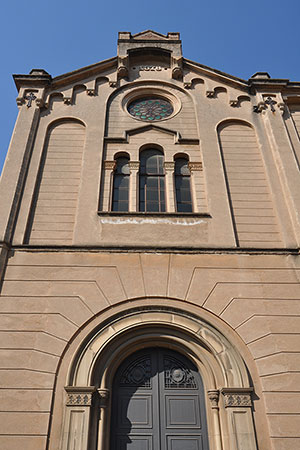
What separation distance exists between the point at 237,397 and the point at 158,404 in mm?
1518

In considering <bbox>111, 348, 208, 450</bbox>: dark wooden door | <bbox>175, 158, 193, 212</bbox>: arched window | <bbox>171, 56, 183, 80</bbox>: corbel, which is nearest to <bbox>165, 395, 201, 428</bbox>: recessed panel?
<bbox>111, 348, 208, 450</bbox>: dark wooden door

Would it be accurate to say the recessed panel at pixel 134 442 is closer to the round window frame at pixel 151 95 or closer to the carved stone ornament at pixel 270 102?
the round window frame at pixel 151 95

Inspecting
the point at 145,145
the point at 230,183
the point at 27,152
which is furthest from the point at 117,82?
the point at 230,183

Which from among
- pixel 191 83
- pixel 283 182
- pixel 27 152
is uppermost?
pixel 191 83

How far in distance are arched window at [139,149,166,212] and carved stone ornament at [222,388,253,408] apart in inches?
196

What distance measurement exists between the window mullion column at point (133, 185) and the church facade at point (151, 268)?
0.12 ft

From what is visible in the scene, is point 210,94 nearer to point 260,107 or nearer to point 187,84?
point 187,84

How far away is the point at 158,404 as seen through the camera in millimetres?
7289

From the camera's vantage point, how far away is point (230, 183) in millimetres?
10578

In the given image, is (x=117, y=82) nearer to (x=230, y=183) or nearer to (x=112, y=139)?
(x=112, y=139)

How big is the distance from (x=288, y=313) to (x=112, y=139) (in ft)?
23.1

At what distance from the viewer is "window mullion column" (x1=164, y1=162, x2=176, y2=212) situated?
33.5 feet

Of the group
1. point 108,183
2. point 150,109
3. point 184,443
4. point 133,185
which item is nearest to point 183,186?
point 133,185

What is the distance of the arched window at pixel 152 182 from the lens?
34.3 ft
